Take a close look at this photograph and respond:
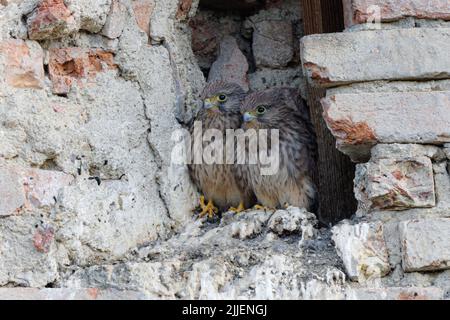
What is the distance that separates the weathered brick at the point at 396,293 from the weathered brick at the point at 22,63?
117 cm

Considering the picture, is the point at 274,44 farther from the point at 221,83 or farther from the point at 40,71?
the point at 40,71

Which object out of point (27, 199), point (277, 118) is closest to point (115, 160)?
point (27, 199)

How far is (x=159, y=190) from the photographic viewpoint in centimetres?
347

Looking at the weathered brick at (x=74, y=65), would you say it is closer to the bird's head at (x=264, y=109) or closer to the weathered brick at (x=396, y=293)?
the bird's head at (x=264, y=109)

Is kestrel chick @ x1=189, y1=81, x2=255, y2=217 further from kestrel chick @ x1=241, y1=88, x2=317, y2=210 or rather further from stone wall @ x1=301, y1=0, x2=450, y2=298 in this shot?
stone wall @ x1=301, y1=0, x2=450, y2=298

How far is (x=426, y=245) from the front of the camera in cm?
300

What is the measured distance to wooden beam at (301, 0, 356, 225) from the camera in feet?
12.6

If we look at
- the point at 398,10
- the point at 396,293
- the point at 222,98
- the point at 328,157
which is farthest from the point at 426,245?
the point at 222,98

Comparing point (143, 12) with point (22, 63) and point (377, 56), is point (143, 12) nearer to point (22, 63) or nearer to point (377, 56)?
point (22, 63)

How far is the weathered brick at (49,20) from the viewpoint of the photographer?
3088mm

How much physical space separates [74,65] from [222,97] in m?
0.83

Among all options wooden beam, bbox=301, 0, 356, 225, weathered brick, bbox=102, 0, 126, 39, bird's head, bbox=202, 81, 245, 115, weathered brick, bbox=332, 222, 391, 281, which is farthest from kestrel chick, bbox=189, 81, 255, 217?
weathered brick, bbox=332, 222, 391, 281

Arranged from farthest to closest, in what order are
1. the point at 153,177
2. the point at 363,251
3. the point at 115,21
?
the point at 153,177 < the point at 115,21 < the point at 363,251

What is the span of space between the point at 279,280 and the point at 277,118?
3.83 feet
